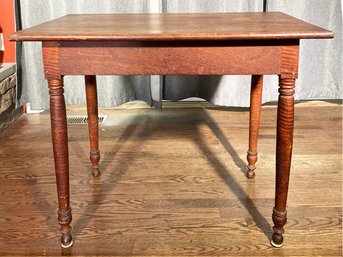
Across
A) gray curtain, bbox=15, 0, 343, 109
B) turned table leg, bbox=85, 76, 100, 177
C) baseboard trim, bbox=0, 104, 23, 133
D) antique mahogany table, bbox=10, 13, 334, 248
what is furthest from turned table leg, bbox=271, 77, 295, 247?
baseboard trim, bbox=0, 104, 23, 133

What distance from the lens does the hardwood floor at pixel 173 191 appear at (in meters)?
1.29

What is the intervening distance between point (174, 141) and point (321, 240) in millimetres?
1014

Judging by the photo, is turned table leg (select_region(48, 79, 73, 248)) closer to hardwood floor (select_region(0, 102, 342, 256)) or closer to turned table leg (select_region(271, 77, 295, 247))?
hardwood floor (select_region(0, 102, 342, 256))

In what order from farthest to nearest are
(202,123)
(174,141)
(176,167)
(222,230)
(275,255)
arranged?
1. (202,123)
2. (174,141)
3. (176,167)
4. (222,230)
5. (275,255)

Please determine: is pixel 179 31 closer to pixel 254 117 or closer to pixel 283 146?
pixel 283 146

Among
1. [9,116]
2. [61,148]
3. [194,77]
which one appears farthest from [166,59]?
[9,116]

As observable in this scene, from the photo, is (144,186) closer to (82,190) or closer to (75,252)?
(82,190)

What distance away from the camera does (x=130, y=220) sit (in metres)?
1.41

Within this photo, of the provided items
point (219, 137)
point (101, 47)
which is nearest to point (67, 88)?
point (219, 137)

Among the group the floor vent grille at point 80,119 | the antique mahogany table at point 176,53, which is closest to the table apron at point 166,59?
the antique mahogany table at point 176,53

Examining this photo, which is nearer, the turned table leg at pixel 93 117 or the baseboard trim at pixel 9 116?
the turned table leg at pixel 93 117

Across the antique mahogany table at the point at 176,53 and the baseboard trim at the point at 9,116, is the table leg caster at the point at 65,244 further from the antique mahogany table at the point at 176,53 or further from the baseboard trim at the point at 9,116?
the baseboard trim at the point at 9,116

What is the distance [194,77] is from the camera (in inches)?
99.6

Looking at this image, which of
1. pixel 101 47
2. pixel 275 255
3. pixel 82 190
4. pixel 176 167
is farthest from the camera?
pixel 176 167
